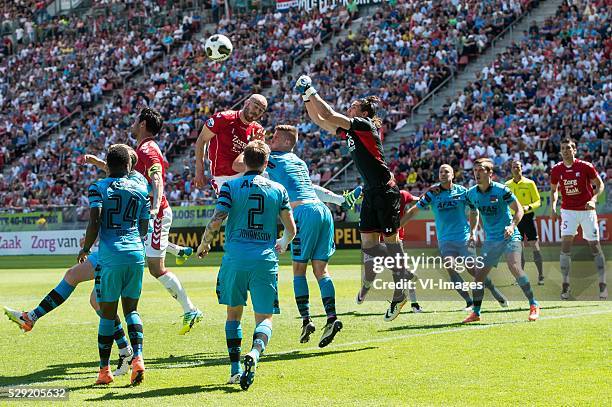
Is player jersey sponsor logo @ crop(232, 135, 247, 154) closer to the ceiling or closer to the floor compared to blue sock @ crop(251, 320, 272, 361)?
closer to the ceiling

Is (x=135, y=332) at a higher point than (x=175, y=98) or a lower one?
lower

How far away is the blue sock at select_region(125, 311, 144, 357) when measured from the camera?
28.3 ft

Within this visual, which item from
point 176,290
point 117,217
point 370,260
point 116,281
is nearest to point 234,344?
point 116,281

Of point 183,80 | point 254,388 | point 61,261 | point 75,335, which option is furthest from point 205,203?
point 254,388

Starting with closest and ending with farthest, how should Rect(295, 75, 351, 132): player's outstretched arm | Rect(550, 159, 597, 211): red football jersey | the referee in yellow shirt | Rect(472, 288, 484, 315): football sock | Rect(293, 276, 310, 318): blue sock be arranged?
Rect(295, 75, 351, 132): player's outstretched arm, Rect(293, 276, 310, 318): blue sock, Rect(472, 288, 484, 315): football sock, Rect(550, 159, 597, 211): red football jersey, the referee in yellow shirt

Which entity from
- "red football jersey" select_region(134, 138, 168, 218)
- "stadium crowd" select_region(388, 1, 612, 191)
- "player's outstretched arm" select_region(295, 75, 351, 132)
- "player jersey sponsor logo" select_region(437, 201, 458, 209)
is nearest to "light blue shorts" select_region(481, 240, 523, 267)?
"player jersey sponsor logo" select_region(437, 201, 458, 209)

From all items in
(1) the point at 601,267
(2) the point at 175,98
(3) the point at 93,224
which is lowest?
(1) the point at 601,267

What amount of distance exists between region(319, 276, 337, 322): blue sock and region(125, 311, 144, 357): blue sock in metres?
2.50

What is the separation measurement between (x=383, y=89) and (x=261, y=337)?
30249 millimetres

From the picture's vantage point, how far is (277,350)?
415 inches

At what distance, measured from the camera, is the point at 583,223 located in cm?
1630

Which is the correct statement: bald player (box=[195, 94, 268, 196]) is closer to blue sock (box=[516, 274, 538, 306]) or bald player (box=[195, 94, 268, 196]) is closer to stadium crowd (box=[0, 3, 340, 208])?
blue sock (box=[516, 274, 538, 306])

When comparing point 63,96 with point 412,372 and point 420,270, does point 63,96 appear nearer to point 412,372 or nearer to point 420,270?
point 420,270

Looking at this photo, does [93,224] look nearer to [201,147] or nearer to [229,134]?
[201,147]
